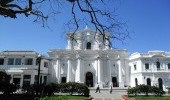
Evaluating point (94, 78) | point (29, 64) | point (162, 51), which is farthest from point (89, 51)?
point (162, 51)

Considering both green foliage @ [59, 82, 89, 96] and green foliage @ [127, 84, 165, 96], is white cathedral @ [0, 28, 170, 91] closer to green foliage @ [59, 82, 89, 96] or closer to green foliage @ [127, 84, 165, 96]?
green foliage @ [59, 82, 89, 96]

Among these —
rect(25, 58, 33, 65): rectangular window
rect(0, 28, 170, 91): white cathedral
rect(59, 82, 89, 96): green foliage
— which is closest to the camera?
rect(59, 82, 89, 96): green foliage

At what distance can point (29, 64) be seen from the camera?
5384 centimetres

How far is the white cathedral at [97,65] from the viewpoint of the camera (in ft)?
179

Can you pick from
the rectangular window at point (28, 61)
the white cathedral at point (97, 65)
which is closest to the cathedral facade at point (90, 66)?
the white cathedral at point (97, 65)

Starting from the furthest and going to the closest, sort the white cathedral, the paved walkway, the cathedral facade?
the cathedral facade < the white cathedral < the paved walkway

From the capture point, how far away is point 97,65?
184 ft

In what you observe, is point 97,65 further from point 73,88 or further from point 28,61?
point 73,88

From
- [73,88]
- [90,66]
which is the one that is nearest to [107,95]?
[73,88]

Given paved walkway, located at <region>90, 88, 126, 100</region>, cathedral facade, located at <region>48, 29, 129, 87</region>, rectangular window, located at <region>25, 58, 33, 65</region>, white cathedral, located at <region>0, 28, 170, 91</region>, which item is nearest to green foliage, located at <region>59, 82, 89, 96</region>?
paved walkway, located at <region>90, 88, 126, 100</region>

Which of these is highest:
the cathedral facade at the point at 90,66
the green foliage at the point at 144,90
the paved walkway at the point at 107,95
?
the cathedral facade at the point at 90,66

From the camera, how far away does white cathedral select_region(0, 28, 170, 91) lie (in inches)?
2148

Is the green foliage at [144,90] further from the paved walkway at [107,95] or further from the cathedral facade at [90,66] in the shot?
the cathedral facade at [90,66]

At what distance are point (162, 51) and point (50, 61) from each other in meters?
28.5
